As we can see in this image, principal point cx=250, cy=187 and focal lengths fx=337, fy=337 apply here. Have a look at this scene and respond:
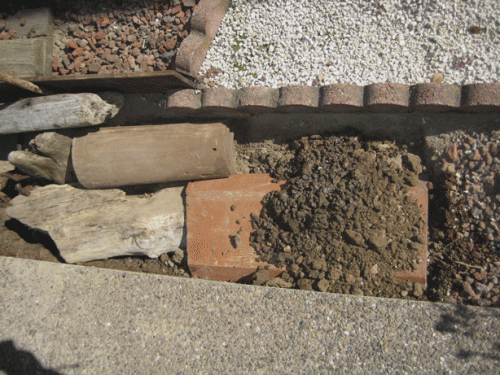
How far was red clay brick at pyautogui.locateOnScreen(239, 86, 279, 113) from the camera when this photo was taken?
2201mm

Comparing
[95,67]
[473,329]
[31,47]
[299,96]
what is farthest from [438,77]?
[31,47]

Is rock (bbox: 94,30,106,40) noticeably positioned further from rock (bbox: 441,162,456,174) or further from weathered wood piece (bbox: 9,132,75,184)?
rock (bbox: 441,162,456,174)

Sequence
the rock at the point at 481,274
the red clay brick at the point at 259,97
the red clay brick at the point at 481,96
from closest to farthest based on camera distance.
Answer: the red clay brick at the point at 481,96, the rock at the point at 481,274, the red clay brick at the point at 259,97

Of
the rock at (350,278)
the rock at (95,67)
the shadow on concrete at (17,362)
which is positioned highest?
the rock at (95,67)

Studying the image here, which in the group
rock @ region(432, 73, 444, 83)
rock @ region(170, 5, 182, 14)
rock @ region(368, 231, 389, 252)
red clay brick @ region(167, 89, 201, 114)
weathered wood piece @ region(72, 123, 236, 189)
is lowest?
rock @ region(368, 231, 389, 252)

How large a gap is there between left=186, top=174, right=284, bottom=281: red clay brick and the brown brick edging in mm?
520

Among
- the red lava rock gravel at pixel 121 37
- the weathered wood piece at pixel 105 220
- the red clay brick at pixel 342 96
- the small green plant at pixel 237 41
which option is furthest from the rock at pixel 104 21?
the red clay brick at pixel 342 96

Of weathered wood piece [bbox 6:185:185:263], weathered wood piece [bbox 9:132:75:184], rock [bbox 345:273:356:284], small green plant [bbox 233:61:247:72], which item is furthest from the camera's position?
weathered wood piece [bbox 9:132:75:184]

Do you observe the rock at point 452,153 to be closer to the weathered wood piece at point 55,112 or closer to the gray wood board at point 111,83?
the gray wood board at point 111,83

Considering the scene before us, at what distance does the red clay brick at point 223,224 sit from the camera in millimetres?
2295

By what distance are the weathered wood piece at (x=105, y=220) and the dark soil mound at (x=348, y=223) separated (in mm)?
687

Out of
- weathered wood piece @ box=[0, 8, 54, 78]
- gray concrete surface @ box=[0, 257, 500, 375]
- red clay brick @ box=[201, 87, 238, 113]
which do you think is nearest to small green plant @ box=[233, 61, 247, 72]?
red clay brick @ box=[201, 87, 238, 113]

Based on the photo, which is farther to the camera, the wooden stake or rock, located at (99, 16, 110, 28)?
rock, located at (99, 16, 110, 28)

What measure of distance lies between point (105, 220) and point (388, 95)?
2.12 meters
